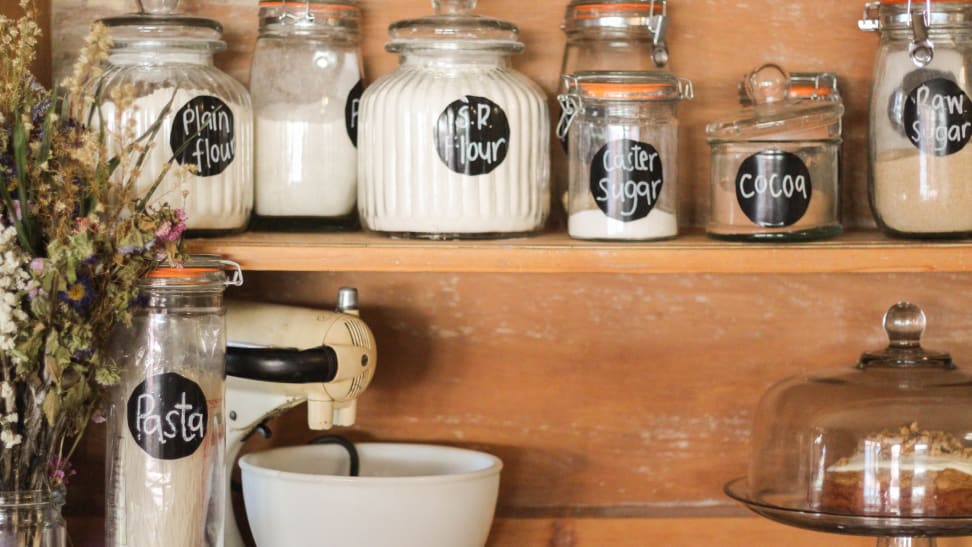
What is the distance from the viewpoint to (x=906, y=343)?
3.79 ft

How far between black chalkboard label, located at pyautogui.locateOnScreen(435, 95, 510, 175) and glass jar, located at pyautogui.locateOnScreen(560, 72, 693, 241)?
0.08m

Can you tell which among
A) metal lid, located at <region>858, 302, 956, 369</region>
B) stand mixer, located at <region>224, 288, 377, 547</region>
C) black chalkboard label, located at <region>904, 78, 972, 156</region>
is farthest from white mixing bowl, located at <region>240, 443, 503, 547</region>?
black chalkboard label, located at <region>904, 78, 972, 156</region>

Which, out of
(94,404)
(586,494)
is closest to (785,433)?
(586,494)

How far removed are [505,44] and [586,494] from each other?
49 centimetres

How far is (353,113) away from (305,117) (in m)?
0.05

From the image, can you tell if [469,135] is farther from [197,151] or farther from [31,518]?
[31,518]

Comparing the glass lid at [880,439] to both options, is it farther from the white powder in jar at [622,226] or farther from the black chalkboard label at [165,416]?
the black chalkboard label at [165,416]

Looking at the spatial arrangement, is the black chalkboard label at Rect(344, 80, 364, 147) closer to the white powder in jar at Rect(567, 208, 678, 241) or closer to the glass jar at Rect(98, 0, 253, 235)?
the glass jar at Rect(98, 0, 253, 235)

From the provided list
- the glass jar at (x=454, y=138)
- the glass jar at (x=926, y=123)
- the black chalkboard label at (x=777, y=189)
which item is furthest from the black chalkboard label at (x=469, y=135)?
the glass jar at (x=926, y=123)

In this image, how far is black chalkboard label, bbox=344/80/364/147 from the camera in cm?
120

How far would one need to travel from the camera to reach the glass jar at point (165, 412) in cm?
104

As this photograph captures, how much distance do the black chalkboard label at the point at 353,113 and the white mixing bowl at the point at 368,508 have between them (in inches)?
12.4

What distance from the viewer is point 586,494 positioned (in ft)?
4.44

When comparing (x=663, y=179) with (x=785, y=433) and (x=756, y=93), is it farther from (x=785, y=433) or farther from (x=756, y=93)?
(x=785, y=433)
